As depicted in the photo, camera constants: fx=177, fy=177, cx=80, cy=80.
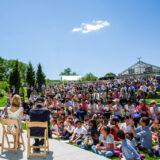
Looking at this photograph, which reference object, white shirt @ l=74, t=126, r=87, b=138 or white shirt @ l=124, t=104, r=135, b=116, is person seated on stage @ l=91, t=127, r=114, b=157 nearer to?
white shirt @ l=74, t=126, r=87, b=138

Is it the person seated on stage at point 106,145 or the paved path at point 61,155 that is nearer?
the paved path at point 61,155

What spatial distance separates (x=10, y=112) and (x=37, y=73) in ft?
144

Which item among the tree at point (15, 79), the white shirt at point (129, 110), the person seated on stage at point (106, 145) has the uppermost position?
the tree at point (15, 79)

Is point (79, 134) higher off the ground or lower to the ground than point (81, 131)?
lower

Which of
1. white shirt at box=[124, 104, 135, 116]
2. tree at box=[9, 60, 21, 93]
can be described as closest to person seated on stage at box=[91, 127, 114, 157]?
white shirt at box=[124, 104, 135, 116]

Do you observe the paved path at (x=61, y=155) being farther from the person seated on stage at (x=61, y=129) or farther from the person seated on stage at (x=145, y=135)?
the person seated on stage at (x=61, y=129)

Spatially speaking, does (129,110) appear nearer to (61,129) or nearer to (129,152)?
(61,129)

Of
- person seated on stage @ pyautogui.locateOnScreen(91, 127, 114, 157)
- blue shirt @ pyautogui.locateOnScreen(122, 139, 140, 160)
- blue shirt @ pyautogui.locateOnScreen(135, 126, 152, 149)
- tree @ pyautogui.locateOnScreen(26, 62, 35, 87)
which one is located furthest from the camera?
tree @ pyautogui.locateOnScreen(26, 62, 35, 87)

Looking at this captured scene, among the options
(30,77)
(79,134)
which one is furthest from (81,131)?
(30,77)

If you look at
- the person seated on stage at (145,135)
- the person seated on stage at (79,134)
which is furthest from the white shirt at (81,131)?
the person seated on stage at (145,135)

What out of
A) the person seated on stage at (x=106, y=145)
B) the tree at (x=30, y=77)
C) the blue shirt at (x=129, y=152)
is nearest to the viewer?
the blue shirt at (x=129, y=152)

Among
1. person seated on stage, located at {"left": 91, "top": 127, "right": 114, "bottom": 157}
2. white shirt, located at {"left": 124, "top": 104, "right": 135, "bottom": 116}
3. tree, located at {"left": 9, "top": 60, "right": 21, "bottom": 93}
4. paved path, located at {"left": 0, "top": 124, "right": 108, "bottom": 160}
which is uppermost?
tree, located at {"left": 9, "top": 60, "right": 21, "bottom": 93}

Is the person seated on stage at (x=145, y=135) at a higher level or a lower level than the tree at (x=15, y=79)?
lower

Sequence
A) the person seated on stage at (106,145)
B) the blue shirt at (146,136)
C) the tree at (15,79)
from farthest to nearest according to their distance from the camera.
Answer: the tree at (15,79)
the blue shirt at (146,136)
the person seated on stage at (106,145)
